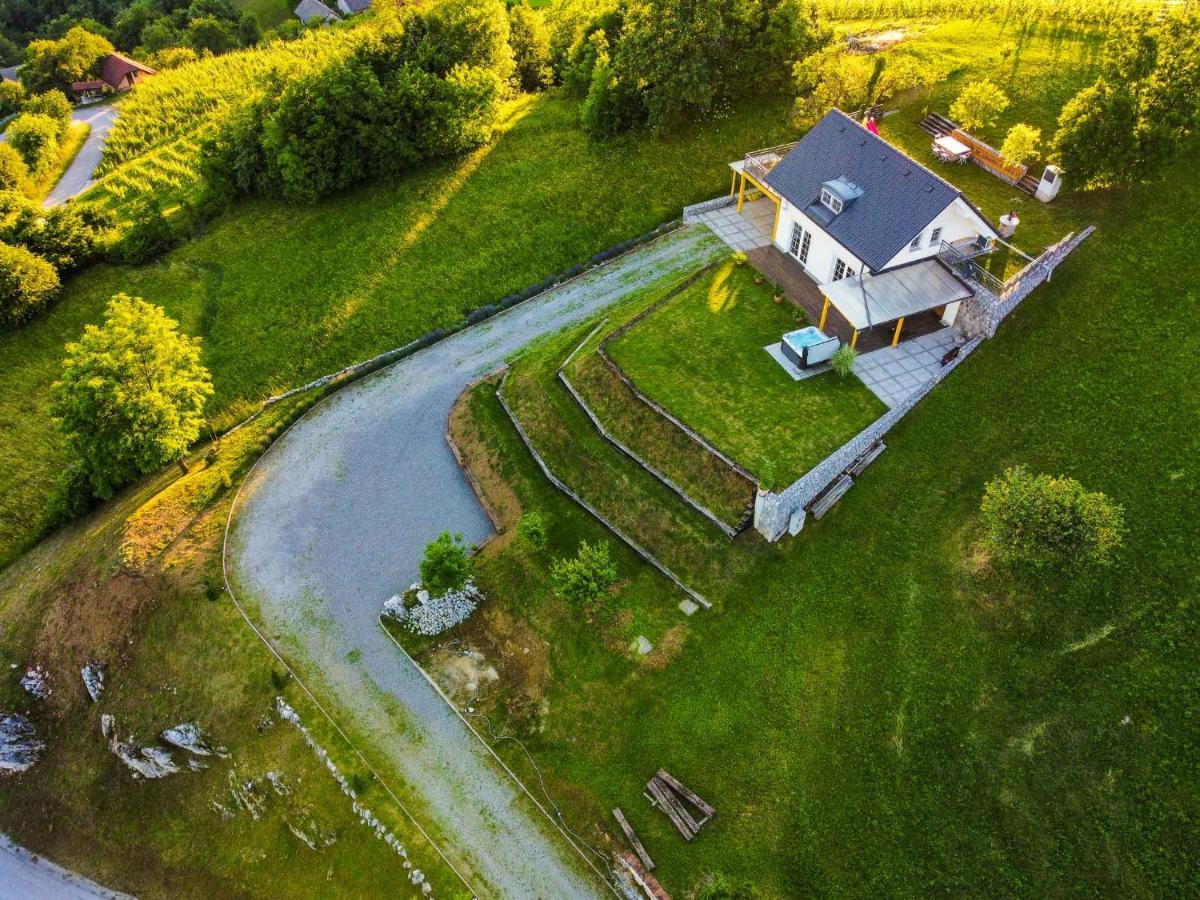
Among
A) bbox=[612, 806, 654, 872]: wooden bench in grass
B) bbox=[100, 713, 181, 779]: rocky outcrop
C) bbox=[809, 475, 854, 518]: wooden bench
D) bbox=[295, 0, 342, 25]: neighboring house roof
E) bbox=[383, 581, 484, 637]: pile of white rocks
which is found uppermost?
bbox=[295, 0, 342, 25]: neighboring house roof

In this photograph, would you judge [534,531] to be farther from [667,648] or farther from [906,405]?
[906,405]

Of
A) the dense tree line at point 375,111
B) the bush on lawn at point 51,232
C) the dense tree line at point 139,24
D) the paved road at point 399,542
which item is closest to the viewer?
the paved road at point 399,542

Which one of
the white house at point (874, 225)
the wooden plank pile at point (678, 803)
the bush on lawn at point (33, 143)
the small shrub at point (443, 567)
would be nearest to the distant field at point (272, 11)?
the bush on lawn at point (33, 143)

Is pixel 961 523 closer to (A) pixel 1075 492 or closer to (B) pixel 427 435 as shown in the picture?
(A) pixel 1075 492

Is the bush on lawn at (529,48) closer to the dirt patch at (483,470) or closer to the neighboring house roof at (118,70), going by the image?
the dirt patch at (483,470)

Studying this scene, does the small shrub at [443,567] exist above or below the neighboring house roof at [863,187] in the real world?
below

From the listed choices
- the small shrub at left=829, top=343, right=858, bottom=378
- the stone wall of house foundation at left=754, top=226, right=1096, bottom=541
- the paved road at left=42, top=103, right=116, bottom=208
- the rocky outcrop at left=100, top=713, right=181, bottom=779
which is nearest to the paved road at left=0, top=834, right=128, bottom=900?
the rocky outcrop at left=100, top=713, right=181, bottom=779

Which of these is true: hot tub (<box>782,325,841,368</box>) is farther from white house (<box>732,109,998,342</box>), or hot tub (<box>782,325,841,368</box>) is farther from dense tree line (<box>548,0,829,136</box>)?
dense tree line (<box>548,0,829,136</box>)

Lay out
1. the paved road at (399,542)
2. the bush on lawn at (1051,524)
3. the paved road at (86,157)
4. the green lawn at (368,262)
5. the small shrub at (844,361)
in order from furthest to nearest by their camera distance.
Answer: the paved road at (86,157) < the green lawn at (368,262) < the small shrub at (844,361) < the paved road at (399,542) < the bush on lawn at (1051,524)
